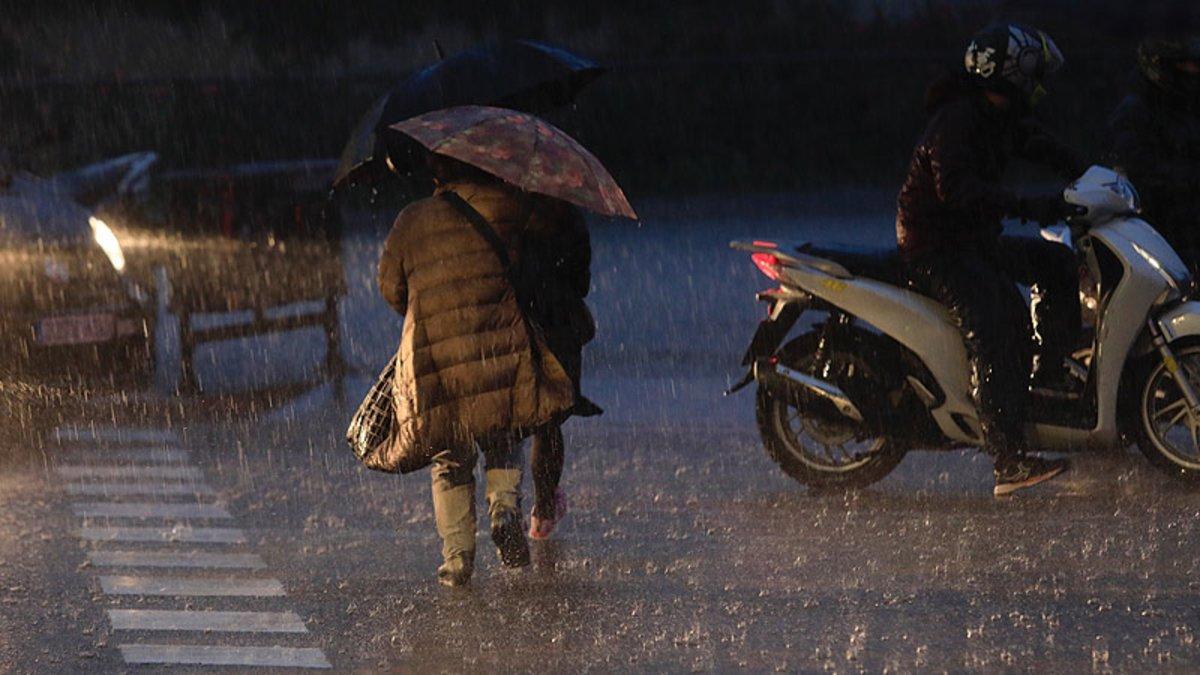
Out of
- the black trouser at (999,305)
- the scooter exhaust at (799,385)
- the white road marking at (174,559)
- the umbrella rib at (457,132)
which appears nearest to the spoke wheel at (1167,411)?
the black trouser at (999,305)

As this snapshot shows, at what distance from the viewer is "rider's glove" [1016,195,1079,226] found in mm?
8336

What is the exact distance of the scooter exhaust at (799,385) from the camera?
8.71 meters

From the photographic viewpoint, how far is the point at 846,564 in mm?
7516

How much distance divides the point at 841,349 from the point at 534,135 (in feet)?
6.71

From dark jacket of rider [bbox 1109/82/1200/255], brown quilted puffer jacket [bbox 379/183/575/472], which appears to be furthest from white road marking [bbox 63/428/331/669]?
dark jacket of rider [bbox 1109/82/1200/255]

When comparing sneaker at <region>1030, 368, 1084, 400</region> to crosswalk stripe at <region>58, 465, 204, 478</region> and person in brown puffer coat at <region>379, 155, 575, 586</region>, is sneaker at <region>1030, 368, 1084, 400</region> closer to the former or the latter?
person in brown puffer coat at <region>379, 155, 575, 586</region>

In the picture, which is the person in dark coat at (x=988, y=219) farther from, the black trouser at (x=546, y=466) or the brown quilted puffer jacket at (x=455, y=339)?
the brown quilted puffer jacket at (x=455, y=339)

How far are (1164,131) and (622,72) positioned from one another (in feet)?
65.2

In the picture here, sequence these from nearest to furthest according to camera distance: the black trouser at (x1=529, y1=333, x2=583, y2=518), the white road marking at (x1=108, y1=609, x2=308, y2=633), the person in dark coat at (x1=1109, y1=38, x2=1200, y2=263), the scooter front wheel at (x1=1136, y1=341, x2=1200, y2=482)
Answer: the white road marking at (x1=108, y1=609, x2=308, y2=633)
the black trouser at (x1=529, y1=333, x2=583, y2=518)
the scooter front wheel at (x1=1136, y1=341, x2=1200, y2=482)
the person in dark coat at (x1=1109, y1=38, x2=1200, y2=263)

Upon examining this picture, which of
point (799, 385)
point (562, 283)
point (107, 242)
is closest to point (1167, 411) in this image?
point (799, 385)

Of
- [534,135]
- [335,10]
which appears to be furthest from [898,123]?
[534,135]

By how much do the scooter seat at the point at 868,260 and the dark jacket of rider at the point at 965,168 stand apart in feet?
0.26

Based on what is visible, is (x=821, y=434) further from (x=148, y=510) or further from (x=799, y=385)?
(x=148, y=510)

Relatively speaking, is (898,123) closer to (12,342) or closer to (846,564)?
(12,342)
